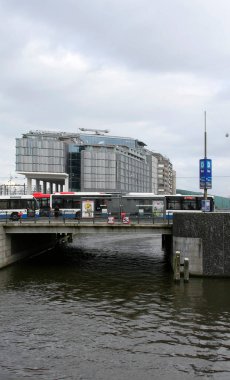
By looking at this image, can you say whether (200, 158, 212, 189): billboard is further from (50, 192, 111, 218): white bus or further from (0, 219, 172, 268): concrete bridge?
(50, 192, 111, 218): white bus

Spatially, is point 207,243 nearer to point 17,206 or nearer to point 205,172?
point 205,172

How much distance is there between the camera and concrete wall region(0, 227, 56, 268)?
40.0 m

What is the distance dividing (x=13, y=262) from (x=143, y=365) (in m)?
28.9

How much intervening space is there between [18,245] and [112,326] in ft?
87.2

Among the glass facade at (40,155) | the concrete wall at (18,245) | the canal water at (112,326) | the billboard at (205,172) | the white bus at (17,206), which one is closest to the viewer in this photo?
the canal water at (112,326)

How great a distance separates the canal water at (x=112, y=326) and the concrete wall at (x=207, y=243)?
1.25 metres

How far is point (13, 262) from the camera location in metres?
42.8

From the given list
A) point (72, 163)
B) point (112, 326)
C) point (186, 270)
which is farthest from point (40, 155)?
point (112, 326)

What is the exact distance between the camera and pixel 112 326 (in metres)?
21.4

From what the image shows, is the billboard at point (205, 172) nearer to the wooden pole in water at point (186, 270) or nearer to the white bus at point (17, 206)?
the wooden pole in water at point (186, 270)

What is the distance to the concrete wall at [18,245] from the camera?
40.0m

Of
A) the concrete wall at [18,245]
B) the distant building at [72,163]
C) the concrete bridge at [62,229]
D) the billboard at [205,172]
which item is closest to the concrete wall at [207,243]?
the billboard at [205,172]

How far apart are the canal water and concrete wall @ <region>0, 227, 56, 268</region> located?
329 centimetres

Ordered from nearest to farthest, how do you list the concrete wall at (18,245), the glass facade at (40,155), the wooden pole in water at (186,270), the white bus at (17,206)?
1. the wooden pole in water at (186,270)
2. the concrete wall at (18,245)
3. the white bus at (17,206)
4. the glass facade at (40,155)
